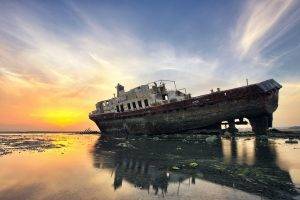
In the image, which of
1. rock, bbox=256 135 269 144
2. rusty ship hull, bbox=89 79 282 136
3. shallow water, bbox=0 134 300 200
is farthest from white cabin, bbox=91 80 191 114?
shallow water, bbox=0 134 300 200

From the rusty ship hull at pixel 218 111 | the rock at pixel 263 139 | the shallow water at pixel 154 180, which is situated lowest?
the shallow water at pixel 154 180

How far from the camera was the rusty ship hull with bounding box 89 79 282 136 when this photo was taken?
28266 millimetres

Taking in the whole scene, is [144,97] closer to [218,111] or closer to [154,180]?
[218,111]

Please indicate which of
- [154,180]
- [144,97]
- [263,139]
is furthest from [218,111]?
[154,180]

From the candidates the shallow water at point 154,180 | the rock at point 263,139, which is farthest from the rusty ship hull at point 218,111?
the shallow water at point 154,180

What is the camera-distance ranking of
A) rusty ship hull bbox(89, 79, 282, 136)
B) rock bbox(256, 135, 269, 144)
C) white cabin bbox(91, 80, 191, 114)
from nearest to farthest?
rock bbox(256, 135, 269, 144) → rusty ship hull bbox(89, 79, 282, 136) → white cabin bbox(91, 80, 191, 114)

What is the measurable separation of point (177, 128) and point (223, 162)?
2098 cm

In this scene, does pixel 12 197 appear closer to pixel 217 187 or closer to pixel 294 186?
pixel 217 187

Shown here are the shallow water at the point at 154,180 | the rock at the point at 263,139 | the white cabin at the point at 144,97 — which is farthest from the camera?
the white cabin at the point at 144,97

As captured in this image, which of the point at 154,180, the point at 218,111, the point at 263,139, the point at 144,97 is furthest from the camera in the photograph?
the point at 144,97

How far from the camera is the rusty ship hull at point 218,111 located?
28.3 m

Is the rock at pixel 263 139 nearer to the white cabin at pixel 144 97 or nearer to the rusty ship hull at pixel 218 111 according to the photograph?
the rusty ship hull at pixel 218 111

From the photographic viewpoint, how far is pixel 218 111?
30.3 meters

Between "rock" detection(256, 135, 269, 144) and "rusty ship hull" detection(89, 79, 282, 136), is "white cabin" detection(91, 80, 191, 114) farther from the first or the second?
"rock" detection(256, 135, 269, 144)
